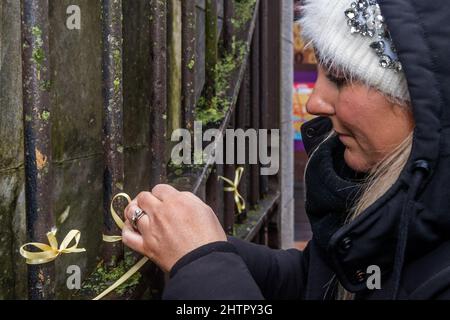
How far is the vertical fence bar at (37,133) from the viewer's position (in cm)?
152

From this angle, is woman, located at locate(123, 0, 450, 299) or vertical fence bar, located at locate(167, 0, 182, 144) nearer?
woman, located at locate(123, 0, 450, 299)

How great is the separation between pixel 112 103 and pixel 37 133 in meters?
0.38

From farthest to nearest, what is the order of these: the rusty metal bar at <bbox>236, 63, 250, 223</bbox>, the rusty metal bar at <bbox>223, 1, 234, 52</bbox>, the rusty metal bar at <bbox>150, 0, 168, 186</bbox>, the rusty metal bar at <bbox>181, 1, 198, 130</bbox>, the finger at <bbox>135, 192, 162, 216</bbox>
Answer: the rusty metal bar at <bbox>236, 63, 250, 223</bbox> < the rusty metal bar at <bbox>223, 1, 234, 52</bbox> < the rusty metal bar at <bbox>181, 1, 198, 130</bbox> < the rusty metal bar at <bbox>150, 0, 168, 186</bbox> < the finger at <bbox>135, 192, 162, 216</bbox>

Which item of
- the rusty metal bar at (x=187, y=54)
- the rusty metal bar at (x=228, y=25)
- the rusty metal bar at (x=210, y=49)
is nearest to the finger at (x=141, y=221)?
the rusty metal bar at (x=187, y=54)

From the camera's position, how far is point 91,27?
2.22 m

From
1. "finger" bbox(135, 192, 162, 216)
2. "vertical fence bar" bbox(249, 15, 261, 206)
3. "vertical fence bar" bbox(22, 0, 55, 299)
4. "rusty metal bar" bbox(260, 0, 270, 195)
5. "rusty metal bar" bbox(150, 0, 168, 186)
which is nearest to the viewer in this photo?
"vertical fence bar" bbox(22, 0, 55, 299)

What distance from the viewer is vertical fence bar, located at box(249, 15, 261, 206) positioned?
4059 millimetres

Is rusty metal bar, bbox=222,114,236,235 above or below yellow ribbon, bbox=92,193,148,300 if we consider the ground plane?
below

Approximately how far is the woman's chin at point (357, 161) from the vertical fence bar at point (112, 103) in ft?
2.37

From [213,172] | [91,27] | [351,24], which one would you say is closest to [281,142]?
[213,172]

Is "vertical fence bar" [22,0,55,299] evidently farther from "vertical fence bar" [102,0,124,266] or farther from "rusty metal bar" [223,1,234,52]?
"rusty metal bar" [223,1,234,52]

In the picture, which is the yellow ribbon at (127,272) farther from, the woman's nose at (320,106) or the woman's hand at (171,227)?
the woman's nose at (320,106)

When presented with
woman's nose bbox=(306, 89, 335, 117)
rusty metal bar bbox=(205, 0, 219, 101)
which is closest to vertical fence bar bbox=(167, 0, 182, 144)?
rusty metal bar bbox=(205, 0, 219, 101)

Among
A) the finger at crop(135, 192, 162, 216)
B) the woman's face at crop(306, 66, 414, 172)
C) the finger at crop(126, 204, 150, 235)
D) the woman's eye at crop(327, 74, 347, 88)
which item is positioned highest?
the woman's eye at crop(327, 74, 347, 88)
